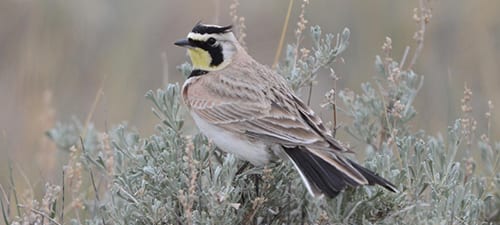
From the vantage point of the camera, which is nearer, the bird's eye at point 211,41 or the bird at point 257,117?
the bird at point 257,117

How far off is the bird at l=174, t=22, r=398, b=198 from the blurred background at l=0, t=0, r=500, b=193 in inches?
65.0

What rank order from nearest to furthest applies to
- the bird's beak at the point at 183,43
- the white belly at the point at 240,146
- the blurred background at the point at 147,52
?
the white belly at the point at 240,146 < the bird's beak at the point at 183,43 < the blurred background at the point at 147,52

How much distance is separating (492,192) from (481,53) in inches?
107

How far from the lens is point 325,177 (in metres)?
4.16

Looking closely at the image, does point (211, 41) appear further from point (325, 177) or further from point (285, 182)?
point (325, 177)

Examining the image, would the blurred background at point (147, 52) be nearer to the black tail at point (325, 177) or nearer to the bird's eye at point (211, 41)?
the bird's eye at point (211, 41)

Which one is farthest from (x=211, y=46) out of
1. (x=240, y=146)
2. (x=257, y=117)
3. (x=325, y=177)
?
(x=325, y=177)

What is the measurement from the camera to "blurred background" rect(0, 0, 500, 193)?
24.0 feet

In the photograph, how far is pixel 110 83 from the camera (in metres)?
8.14

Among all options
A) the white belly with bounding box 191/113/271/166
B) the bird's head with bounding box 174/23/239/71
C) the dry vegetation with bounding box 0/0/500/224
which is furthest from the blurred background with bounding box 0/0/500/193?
the white belly with bounding box 191/113/271/166

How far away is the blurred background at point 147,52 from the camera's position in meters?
7.33

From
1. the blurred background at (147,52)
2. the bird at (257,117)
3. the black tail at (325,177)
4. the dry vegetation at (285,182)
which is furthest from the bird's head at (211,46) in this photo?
the blurred background at (147,52)

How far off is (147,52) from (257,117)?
478cm

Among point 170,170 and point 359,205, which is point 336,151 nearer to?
point 359,205
